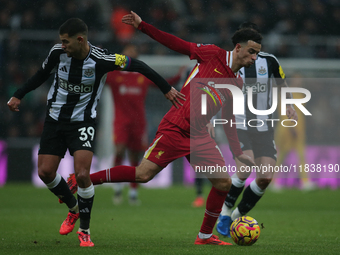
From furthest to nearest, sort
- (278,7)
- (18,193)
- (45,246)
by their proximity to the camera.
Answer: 1. (278,7)
2. (18,193)
3. (45,246)

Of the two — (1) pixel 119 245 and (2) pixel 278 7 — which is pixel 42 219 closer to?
(1) pixel 119 245

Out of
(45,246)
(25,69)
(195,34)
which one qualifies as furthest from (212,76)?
(195,34)

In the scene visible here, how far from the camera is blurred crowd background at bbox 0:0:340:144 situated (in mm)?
11875

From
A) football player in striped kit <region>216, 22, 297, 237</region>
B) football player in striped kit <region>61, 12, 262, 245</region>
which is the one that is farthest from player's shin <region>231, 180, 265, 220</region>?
football player in striped kit <region>61, 12, 262, 245</region>

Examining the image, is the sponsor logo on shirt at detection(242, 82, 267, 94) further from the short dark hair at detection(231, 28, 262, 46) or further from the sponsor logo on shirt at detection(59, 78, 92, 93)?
the sponsor logo on shirt at detection(59, 78, 92, 93)

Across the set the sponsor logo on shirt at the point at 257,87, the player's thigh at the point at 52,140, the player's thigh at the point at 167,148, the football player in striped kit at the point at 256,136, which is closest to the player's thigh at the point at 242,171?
the football player in striped kit at the point at 256,136

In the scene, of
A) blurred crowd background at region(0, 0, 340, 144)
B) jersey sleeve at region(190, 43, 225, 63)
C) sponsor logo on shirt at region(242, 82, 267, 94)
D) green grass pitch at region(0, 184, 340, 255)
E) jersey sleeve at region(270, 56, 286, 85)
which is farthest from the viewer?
blurred crowd background at region(0, 0, 340, 144)

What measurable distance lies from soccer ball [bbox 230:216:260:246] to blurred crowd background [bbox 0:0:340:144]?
6.45 meters

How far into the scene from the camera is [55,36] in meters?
12.6

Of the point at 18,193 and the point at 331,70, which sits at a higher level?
the point at 331,70

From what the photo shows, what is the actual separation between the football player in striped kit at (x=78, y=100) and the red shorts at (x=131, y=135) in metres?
4.30

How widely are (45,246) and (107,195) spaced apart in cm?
597

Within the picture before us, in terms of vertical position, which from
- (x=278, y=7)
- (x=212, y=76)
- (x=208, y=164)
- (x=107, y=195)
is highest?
(x=278, y=7)

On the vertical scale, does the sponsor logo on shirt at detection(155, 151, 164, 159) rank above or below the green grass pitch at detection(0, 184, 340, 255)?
above
